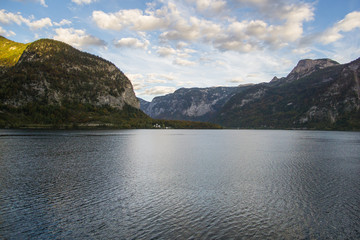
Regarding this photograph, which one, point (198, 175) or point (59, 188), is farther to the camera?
point (198, 175)

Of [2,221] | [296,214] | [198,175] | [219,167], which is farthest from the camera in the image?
[219,167]

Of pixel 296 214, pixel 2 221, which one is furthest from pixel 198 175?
pixel 2 221

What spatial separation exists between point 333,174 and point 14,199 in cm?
5048

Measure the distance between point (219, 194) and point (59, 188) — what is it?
21.2 meters

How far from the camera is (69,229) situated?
18828 millimetres

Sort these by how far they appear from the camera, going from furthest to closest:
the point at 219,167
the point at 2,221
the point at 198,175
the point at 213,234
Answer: the point at 219,167
the point at 198,175
the point at 2,221
the point at 213,234

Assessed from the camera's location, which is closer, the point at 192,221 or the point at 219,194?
the point at 192,221

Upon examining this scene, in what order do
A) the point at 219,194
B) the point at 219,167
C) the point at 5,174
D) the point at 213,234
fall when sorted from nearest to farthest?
the point at 213,234 → the point at 219,194 → the point at 5,174 → the point at 219,167

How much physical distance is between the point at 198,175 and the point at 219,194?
1134cm

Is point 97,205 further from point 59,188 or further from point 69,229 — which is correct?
point 59,188

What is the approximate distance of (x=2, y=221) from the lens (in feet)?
64.7

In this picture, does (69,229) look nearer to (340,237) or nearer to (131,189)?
(131,189)

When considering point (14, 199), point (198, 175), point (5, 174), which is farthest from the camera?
point (198, 175)

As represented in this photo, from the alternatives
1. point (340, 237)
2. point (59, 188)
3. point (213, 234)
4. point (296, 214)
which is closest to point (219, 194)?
point (296, 214)
